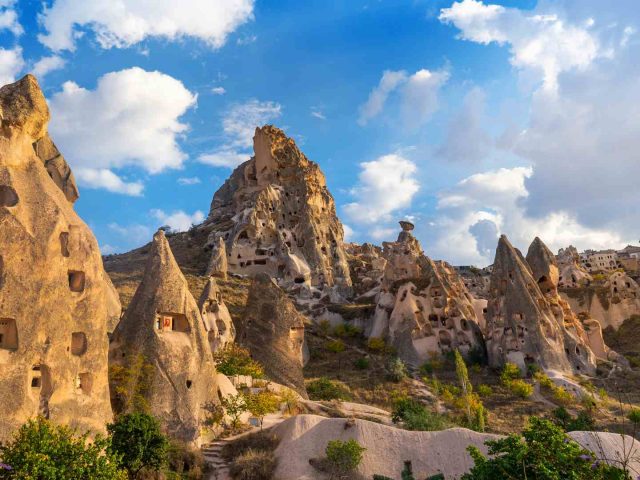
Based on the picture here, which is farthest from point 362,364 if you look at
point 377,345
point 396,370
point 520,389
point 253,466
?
point 253,466

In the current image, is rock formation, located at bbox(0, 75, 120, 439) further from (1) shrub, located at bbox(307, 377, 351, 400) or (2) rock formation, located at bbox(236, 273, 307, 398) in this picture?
(1) shrub, located at bbox(307, 377, 351, 400)

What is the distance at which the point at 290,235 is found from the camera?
67438 millimetres

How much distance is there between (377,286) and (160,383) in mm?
39736

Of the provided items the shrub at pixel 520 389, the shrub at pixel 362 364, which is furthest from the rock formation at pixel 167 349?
the shrub at pixel 520 389

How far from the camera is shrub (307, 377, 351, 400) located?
3319 cm

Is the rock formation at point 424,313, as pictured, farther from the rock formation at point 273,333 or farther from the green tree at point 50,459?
the green tree at point 50,459

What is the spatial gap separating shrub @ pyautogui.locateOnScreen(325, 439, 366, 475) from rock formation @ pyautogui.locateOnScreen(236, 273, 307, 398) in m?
13.3

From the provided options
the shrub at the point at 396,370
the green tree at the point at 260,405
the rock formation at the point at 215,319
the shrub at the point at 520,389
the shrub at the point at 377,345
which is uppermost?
the rock formation at the point at 215,319

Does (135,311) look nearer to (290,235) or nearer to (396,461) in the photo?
(396,461)

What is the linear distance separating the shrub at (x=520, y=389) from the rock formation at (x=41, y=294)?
2497 cm

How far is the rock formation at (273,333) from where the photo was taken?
109 ft

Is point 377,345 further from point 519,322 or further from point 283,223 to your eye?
point 283,223

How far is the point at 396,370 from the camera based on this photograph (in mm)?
37125

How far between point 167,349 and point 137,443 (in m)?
4.92
